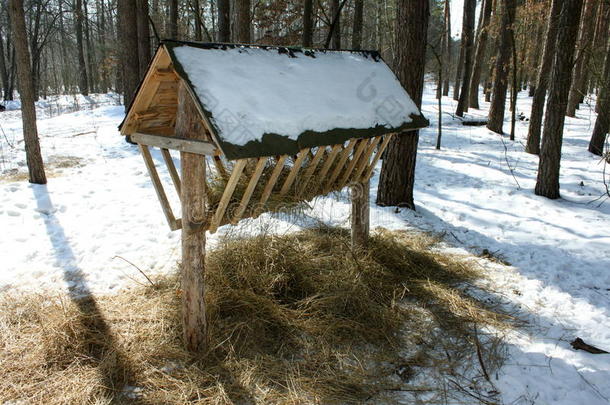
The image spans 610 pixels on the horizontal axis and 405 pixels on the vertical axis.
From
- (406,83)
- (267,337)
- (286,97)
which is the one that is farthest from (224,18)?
(267,337)

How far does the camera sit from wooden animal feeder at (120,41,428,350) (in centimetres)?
263

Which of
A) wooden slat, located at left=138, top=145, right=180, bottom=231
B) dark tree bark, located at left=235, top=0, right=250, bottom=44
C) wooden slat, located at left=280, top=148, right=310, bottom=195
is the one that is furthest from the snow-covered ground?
dark tree bark, located at left=235, top=0, right=250, bottom=44

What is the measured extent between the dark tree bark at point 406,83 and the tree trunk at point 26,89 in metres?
5.68

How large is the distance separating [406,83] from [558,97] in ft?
8.41

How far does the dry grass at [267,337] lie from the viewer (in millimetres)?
2914

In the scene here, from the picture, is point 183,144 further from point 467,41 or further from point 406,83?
point 467,41

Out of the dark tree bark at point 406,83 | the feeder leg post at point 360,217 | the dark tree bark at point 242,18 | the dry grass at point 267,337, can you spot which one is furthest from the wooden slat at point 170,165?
the dark tree bark at point 242,18

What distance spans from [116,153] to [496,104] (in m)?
10.8

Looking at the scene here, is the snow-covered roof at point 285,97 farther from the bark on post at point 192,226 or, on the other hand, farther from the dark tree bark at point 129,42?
the dark tree bark at point 129,42

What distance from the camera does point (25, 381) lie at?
2912 millimetres

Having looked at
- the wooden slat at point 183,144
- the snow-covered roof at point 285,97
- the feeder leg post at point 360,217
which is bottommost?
the feeder leg post at point 360,217

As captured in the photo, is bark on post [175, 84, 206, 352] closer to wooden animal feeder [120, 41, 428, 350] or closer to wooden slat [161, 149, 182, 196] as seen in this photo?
wooden animal feeder [120, 41, 428, 350]

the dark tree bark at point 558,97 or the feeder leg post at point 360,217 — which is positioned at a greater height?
the dark tree bark at point 558,97

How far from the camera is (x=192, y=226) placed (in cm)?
299
